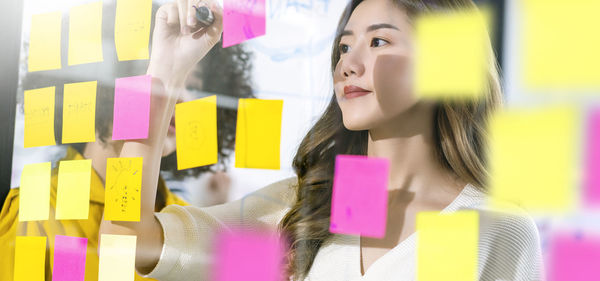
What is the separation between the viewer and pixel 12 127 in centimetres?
157

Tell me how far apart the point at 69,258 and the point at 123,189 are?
27cm

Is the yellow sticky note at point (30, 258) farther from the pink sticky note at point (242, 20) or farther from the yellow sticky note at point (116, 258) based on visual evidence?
the pink sticky note at point (242, 20)

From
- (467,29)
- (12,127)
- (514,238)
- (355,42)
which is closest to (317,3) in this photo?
(355,42)

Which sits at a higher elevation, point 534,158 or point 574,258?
point 534,158

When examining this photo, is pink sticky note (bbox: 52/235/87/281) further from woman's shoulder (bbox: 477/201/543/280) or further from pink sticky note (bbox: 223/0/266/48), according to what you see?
woman's shoulder (bbox: 477/201/543/280)

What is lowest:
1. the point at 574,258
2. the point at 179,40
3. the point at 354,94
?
the point at 574,258

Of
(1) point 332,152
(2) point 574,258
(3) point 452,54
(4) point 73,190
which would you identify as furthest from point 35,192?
(2) point 574,258

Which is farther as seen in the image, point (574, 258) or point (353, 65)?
point (353, 65)

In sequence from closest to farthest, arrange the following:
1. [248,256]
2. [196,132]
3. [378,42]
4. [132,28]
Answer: [378,42], [248,256], [196,132], [132,28]

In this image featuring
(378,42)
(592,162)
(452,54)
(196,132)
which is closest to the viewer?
(592,162)

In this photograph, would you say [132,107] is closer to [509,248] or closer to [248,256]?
[248,256]

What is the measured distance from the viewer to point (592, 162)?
73 cm

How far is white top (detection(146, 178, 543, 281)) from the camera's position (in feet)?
2.68

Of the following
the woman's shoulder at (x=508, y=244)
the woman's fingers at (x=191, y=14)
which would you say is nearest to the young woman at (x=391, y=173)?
the woman's shoulder at (x=508, y=244)
